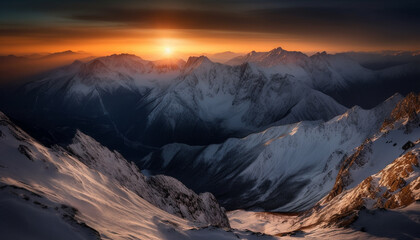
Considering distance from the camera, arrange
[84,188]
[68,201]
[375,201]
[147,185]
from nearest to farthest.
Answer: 1. [68,201]
2. [84,188]
3. [375,201]
4. [147,185]

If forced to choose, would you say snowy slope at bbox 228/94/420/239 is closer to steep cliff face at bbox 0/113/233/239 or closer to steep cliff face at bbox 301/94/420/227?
steep cliff face at bbox 301/94/420/227

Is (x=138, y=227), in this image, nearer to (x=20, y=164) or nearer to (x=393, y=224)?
(x=20, y=164)

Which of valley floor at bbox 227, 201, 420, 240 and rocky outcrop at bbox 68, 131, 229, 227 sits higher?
rocky outcrop at bbox 68, 131, 229, 227

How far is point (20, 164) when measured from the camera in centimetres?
4566

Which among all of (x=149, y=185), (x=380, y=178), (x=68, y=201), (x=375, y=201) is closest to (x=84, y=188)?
(x=68, y=201)

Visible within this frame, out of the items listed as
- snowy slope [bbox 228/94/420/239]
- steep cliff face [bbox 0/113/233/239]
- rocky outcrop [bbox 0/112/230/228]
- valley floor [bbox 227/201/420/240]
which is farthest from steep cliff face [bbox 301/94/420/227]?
rocky outcrop [bbox 0/112/230/228]

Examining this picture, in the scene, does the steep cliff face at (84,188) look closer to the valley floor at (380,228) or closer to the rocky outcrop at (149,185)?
the rocky outcrop at (149,185)

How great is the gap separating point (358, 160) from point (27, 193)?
109 m

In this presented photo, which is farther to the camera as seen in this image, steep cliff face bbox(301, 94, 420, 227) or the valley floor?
steep cliff face bbox(301, 94, 420, 227)

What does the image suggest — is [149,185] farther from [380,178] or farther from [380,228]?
[380,228]

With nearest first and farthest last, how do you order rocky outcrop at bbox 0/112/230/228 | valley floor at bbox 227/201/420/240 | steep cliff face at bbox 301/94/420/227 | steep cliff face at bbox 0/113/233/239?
valley floor at bbox 227/201/420/240, steep cliff face at bbox 0/113/233/239, steep cliff face at bbox 301/94/420/227, rocky outcrop at bbox 0/112/230/228

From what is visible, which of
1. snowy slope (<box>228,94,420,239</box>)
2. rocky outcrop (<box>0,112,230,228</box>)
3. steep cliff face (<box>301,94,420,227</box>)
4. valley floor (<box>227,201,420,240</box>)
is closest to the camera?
valley floor (<box>227,201,420,240</box>)

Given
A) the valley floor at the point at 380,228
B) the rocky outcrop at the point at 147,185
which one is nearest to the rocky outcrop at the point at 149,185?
the rocky outcrop at the point at 147,185

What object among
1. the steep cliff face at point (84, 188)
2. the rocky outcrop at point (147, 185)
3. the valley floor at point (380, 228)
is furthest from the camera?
the rocky outcrop at point (147, 185)
